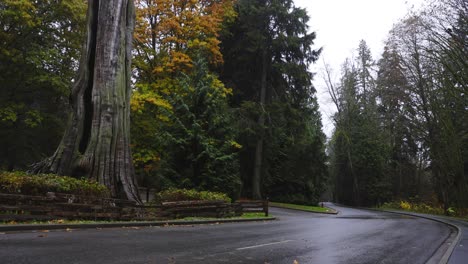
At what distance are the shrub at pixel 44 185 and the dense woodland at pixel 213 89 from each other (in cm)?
154

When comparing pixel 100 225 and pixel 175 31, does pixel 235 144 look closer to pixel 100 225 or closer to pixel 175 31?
pixel 175 31

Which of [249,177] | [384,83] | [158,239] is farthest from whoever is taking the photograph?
[384,83]

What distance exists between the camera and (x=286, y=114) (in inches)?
1398

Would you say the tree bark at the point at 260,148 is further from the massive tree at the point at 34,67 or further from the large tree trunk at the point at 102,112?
the large tree trunk at the point at 102,112

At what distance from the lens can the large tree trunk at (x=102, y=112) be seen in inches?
609

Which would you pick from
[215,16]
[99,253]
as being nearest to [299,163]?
[215,16]

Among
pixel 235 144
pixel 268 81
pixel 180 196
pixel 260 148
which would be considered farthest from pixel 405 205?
pixel 180 196

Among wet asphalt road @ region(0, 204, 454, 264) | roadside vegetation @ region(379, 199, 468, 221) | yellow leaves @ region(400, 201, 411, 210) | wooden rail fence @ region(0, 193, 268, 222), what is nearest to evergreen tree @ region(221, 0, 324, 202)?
roadside vegetation @ region(379, 199, 468, 221)

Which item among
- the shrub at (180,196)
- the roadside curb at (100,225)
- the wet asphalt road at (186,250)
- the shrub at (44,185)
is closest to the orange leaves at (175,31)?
the shrub at (180,196)

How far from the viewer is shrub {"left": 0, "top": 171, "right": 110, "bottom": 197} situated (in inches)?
426

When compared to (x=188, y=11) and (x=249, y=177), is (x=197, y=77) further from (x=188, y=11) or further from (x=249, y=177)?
(x=249, y=177)

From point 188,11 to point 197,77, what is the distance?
5863 millimetres

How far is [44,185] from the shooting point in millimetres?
11867

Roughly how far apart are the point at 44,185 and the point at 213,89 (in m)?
12.9
